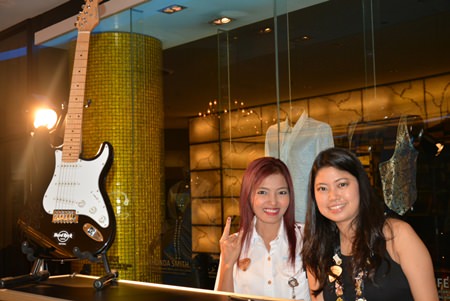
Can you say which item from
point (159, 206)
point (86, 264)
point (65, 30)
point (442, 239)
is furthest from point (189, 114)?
point (442, 239)

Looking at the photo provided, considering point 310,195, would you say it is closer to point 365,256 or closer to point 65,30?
point 365,256

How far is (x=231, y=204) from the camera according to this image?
400 centimetres

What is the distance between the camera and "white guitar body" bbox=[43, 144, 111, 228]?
117 inches

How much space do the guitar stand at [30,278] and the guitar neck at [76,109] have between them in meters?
0.58

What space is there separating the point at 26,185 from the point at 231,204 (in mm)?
2175

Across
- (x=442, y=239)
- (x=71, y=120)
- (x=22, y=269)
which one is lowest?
(x=22, y=269)

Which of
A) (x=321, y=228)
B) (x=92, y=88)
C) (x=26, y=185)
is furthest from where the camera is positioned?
(x=26, y=185)

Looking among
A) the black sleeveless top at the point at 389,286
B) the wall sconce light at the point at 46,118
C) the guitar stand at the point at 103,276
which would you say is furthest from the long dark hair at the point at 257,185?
the wall sconce light at the point at 46,118

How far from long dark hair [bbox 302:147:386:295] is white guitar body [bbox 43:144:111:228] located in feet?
4.11

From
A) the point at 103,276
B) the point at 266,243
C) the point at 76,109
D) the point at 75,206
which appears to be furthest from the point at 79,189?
the point at 266,243

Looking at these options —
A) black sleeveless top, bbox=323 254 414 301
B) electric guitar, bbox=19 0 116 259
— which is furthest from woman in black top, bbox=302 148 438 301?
electric guitar, bbox=19 0 116 259

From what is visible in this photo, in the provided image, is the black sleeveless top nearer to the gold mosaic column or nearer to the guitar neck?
the guitar neck

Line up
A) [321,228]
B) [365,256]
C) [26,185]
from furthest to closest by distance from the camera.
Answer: [26,185]
[321,228]
[365,256]

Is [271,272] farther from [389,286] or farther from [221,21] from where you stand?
[221,21]
